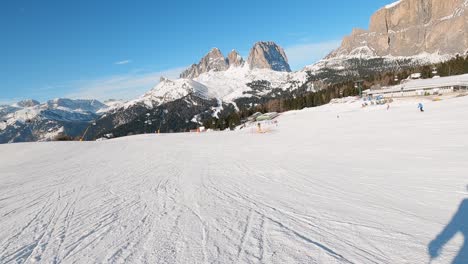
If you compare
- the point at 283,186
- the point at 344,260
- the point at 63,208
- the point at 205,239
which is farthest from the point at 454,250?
the point at 63,208

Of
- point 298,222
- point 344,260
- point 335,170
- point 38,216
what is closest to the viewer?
point 344,260

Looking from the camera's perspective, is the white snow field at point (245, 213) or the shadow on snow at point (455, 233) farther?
the white snow field at point (245, 213)

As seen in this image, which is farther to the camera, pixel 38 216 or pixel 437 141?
pixel 437 141

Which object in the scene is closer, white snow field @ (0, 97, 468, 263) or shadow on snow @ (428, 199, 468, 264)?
shadow on snow @ (428, 199, 468, 264)

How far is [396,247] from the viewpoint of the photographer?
206 inches

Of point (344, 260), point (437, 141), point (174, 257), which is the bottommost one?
point (437, 141)

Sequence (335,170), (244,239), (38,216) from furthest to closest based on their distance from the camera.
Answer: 1. (335,170)
2. (38,216)
3. (244,239)

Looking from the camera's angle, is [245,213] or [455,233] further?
[245,213]

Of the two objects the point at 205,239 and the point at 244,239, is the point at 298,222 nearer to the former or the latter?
the point at 244,239

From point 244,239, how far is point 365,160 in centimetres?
1018

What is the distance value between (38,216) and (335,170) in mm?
10428

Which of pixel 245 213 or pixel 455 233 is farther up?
pixel 245 213

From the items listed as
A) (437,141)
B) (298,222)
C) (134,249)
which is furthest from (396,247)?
(437,141)

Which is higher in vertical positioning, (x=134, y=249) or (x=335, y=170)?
(x=134, y=249)
